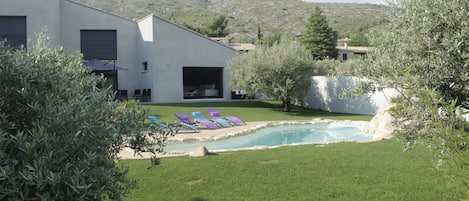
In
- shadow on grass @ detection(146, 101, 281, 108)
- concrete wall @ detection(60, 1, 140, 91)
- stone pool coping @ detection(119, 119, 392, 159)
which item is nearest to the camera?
stone pool coping @ detection(119, 119, 392, 159)

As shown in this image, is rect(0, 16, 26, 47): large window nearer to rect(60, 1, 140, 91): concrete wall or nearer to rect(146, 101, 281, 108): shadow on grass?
rect(60, 1, 140, 91): concrete wall

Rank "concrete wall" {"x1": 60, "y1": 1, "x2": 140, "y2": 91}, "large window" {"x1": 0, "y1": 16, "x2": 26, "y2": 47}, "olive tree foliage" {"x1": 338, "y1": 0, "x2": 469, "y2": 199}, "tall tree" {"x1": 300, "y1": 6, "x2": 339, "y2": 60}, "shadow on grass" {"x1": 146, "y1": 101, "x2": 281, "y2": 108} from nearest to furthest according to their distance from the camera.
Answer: "olive tree foliage" {"x1": 338, "y1": 0, "x2": 469, "y2": 199} → "large window" {"x1": 0, "y1": 16, "x2": 26, "y2": 47} → "shadow on grass" {"x1": 146, "y1": 101, "x2": 281, "y2": 108} → "concrete wall" {"x1": 60, "y1": 1, "x2": 140, "y2": 91} → "tall tree" {"x1": 300, "y1": 6, "x2": 339, "y2": 60}

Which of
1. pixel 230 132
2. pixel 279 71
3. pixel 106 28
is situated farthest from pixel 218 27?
pixel 230 132

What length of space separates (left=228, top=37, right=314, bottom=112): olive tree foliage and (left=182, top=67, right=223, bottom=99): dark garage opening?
21.9 feet

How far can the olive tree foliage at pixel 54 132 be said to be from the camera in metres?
2.46

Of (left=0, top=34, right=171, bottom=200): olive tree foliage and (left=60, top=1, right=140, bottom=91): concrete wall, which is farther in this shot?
(left=60, top=1, right=140, bottom=91): concrete wall

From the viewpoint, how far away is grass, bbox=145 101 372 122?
20516 mm

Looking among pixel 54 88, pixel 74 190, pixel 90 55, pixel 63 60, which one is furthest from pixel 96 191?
pixel 90 55

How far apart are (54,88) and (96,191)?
2.47ft

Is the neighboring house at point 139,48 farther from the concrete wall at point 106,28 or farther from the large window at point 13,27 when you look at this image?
the large window at point 13,27

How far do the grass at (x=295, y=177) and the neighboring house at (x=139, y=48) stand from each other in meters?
18.6

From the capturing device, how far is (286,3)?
108625 millimetres

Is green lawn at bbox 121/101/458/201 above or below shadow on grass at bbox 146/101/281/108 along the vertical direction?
below

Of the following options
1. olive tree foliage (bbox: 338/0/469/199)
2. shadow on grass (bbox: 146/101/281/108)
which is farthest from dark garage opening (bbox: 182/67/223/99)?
olive tree foliage (bbox: 338/0/469/199)
